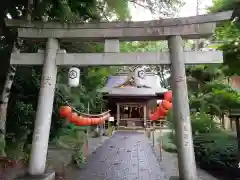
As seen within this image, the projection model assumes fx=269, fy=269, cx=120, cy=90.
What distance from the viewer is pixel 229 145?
8.39m

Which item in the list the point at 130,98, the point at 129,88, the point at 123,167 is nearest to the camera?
the point at 123,167

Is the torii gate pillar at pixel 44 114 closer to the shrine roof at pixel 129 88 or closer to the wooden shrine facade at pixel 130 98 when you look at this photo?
the shrine roof at pixel 129 88

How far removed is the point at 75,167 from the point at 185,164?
4860mm

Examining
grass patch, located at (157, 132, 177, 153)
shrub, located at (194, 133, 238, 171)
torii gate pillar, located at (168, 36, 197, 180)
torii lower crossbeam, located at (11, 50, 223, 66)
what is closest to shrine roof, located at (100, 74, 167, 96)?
grass patch, located at (157, 132, 177, 153)

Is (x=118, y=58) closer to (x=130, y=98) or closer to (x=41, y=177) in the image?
(x=41, y=177)

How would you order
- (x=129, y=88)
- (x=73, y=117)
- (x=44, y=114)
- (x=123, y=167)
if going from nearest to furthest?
(x=44, y=114), (x=123, y=167), (x=73, y=117), (x=129, y=88)

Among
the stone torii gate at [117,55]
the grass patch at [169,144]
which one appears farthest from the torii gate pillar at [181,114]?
the grass patch at [169,144]

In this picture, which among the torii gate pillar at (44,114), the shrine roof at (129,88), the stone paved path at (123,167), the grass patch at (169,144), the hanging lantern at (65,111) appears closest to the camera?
the torii gate pillar at (44,114)

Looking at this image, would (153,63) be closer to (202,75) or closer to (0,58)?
(0,58)

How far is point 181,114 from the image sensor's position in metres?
5.59

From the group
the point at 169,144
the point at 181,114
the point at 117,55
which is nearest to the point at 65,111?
the point at 117,55

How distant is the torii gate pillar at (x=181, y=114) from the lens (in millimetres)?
5426

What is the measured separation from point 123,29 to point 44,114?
255cm

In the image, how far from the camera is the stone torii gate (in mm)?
5602
